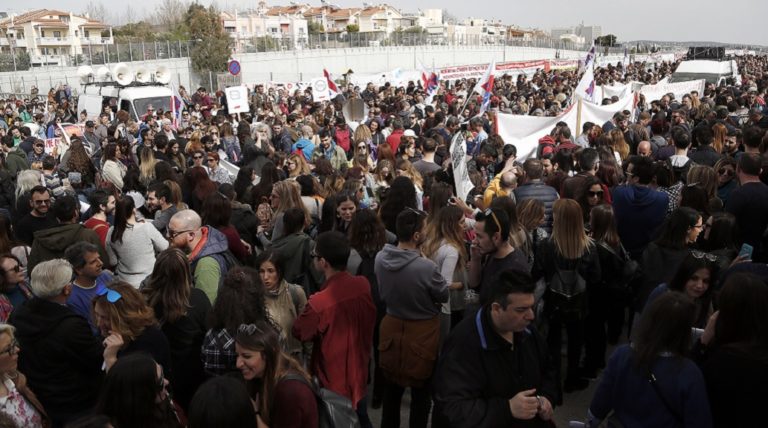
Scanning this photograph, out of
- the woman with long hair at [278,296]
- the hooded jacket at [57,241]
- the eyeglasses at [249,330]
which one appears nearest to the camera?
the eyeglasses at [249,330]

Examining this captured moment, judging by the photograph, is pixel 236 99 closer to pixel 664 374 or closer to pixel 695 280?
pixel 695 280

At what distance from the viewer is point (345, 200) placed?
6.22 meters

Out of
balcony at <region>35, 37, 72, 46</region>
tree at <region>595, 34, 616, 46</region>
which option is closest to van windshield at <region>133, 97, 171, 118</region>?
balcony at <region>35, 37, 72, 46</region>

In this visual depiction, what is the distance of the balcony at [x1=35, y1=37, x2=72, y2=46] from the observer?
8081cm

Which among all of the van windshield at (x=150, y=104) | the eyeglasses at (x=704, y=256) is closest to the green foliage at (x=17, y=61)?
the van windshield at (x=150, y=104)

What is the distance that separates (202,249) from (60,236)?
1503 mm

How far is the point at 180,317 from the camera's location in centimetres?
416

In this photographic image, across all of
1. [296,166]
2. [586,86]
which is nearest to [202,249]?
[296,166]

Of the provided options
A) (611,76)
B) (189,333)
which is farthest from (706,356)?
(611,76)

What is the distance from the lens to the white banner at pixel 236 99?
54.4 feet

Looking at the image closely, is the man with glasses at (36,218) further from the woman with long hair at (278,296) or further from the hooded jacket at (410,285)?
the hooded jacket at (410,285)

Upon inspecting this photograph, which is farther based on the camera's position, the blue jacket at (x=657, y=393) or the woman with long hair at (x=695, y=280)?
the woman with long hair at (x=695, y=280)

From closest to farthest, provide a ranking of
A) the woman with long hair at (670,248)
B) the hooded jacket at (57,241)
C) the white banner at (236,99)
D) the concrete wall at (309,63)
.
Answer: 1. the woman with long hair at (670,248)
2. the hooded jacket at (57,241)
3. the white banner at (236,99)
4. the concrete wall at (309,63)

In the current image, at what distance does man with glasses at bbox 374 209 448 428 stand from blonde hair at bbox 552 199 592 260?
3.80 ft
